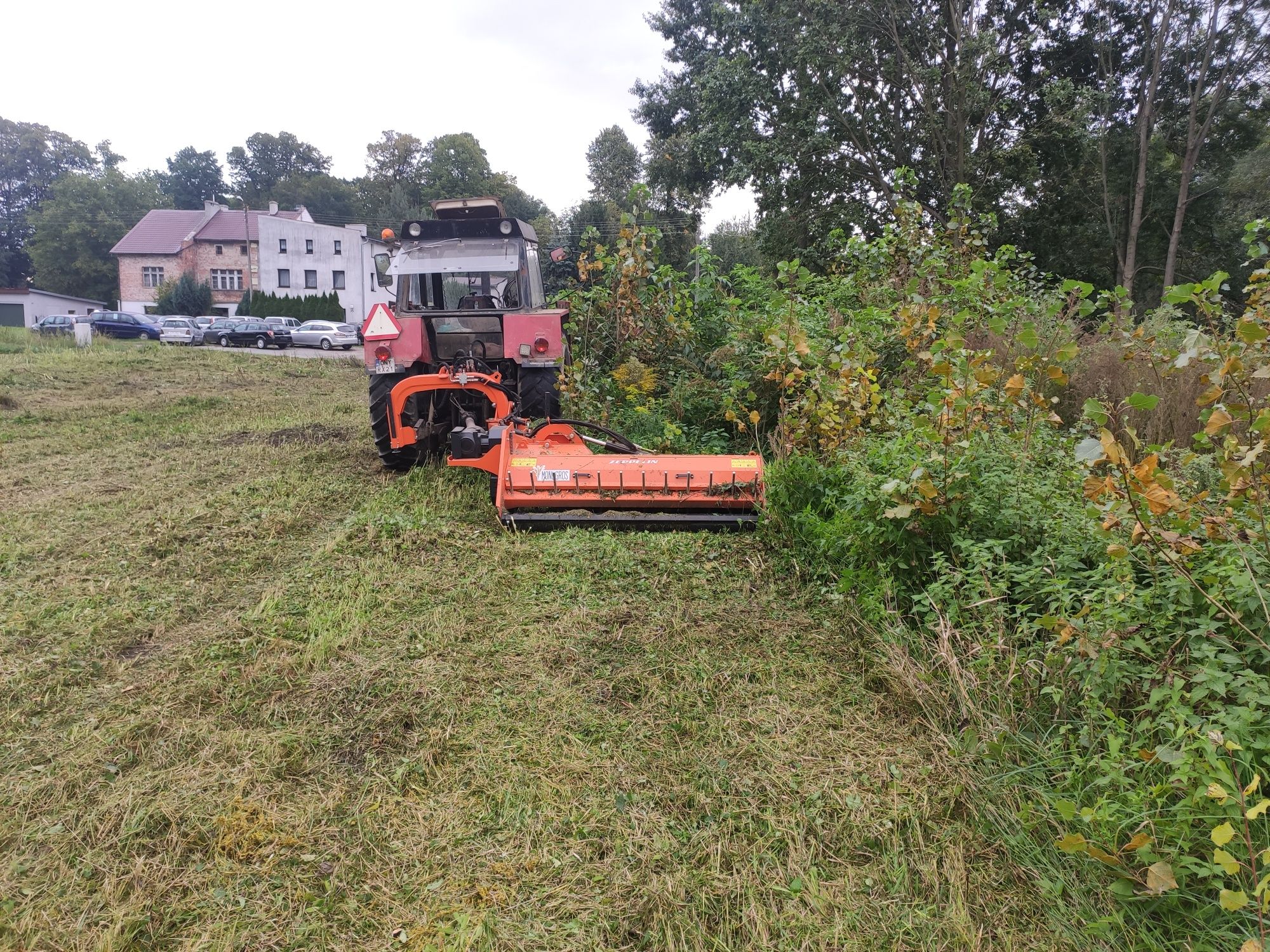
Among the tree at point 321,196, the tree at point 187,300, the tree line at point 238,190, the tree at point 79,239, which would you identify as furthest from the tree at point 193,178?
the tree at point 187,300

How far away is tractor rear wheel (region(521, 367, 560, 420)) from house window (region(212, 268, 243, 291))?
45.3 m

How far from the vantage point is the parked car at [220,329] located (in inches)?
1094

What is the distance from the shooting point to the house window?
44.6 m

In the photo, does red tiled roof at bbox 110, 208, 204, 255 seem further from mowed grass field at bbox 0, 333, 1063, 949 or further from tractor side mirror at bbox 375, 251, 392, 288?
mowed grass field at bbox 0, 333, 1063, 949

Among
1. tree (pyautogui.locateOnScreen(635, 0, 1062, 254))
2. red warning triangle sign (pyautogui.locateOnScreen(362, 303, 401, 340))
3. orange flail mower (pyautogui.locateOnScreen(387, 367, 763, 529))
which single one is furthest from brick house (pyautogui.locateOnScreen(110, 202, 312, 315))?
orange flail mower (pyautogui.locateOnScreen(387, 367, 763, 529))

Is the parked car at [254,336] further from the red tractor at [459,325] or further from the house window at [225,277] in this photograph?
the red tractor at [459,325]

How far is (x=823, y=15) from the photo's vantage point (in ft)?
49.6

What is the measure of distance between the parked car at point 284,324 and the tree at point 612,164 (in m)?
17.2

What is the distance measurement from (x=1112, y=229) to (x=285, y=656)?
18.6m

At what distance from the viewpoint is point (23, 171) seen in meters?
59.5

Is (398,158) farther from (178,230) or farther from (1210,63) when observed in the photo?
(1210,63)

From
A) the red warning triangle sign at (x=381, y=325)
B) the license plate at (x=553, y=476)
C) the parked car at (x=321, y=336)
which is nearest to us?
the license plate at (x=553, y=476)

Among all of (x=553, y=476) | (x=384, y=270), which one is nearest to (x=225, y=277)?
(x=384, y=270)

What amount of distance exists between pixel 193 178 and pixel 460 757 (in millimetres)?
85282
